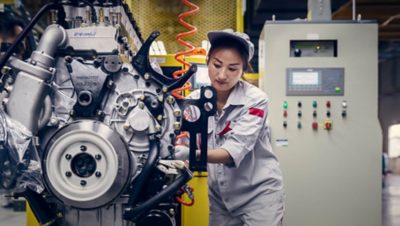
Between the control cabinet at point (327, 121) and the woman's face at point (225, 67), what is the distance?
150 centimetres

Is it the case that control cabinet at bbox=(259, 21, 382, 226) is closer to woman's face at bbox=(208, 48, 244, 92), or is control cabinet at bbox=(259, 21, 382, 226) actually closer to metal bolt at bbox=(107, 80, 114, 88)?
woman's face at bbox=(208, 48, 244, 92)

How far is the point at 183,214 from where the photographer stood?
10.3ft

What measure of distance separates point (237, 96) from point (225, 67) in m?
0.15

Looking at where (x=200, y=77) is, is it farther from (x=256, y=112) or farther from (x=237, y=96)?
(x=256, y=112)

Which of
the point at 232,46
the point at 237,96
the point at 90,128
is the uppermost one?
the point at 232,46

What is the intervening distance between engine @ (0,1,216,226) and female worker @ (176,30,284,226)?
0.44 metres

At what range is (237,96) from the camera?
7.22 feet

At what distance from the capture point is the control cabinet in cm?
362

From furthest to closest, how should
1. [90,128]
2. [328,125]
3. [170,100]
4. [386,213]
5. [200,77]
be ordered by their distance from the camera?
[386,213] < [328,125] < [200,77] < [170,100] < [90,128]

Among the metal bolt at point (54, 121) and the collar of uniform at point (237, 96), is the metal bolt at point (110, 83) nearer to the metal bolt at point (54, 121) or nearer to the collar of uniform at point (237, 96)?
the metal bolt at point (54, 121)

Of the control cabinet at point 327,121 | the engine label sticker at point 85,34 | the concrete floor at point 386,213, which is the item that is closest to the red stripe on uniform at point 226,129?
the engine label sticker at point 85,34

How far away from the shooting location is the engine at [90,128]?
1625 millimetres

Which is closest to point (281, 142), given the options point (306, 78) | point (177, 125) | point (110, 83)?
point (306, 78)

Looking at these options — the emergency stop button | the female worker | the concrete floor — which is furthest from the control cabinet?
the concrete floor
